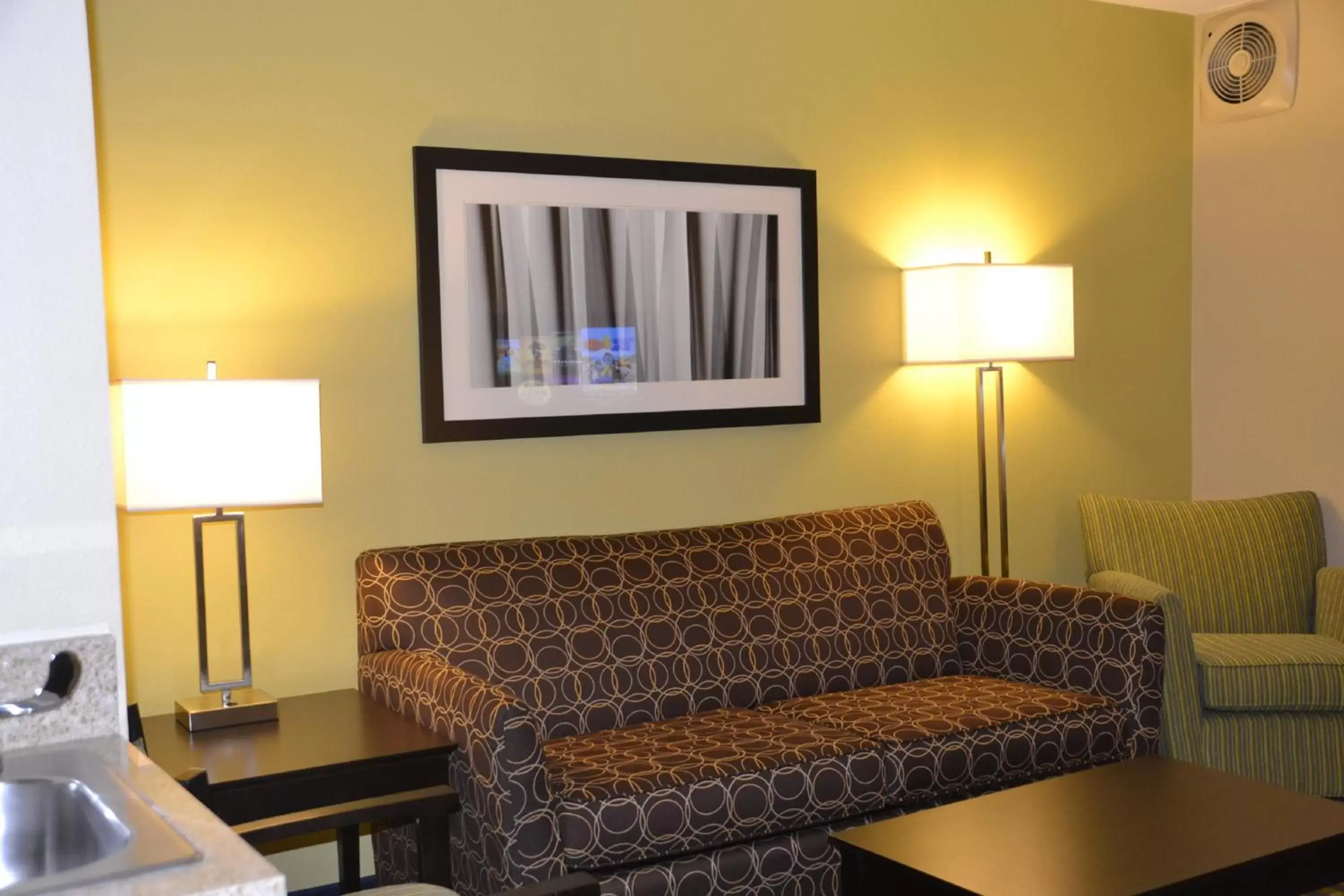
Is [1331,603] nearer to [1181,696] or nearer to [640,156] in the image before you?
[1181,696]

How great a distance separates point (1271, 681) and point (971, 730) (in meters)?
1.05

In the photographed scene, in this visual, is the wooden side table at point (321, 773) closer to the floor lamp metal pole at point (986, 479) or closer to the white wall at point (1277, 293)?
the floor lamp metal pole at point (986, 479)

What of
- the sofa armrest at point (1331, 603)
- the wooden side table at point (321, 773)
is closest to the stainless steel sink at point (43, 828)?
the wooden side table at point (321, 773)

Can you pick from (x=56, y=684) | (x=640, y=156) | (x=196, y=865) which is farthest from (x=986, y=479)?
(x=196, y=865)

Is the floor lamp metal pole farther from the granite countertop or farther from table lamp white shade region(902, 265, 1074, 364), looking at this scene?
the granite countertop

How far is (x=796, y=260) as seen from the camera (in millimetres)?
4008

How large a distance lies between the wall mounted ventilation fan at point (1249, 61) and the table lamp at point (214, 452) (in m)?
3.42

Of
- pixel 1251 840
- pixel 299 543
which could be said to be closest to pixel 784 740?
pixel 1251 840

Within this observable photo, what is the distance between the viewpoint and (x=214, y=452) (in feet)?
8.89

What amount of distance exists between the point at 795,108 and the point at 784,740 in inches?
76.4

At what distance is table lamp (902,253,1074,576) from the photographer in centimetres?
400

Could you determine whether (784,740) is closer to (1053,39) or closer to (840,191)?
(840,191)

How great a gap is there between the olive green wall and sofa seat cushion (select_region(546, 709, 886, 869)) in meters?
0.83

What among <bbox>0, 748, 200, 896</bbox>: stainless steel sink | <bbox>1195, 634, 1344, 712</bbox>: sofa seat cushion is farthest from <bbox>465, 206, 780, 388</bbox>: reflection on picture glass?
<bbox>0, 748, 200, 896</bbox>: stainless steel sink
